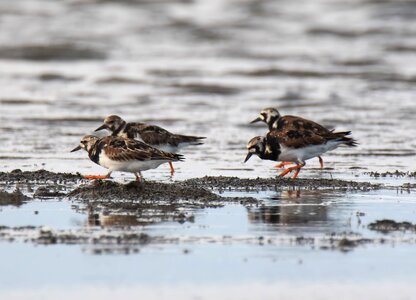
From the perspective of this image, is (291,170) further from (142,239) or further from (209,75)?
(209,75)

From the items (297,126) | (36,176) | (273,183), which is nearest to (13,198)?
(36,176)

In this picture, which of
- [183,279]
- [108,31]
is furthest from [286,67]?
[183,279]

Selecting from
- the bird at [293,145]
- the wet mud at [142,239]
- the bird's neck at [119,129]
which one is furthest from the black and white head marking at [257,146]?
the wet mud at [142,239]

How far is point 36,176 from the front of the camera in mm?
10211

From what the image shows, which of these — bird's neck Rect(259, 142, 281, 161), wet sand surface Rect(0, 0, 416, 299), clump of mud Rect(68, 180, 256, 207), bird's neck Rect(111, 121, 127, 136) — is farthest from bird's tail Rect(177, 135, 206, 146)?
clump of mud Rect(68, 180, 256, 207)

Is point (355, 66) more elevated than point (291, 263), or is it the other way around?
point (355, 66)

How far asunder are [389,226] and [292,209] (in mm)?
1114

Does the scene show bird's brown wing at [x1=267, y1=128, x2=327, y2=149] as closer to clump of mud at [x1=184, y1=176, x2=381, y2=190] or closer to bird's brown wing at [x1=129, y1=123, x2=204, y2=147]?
clump of mud at [x1=184, y1=176, x2=381, y2=190]

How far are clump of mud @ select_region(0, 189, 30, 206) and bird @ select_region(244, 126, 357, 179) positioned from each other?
2.69m

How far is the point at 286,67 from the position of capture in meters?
21.8

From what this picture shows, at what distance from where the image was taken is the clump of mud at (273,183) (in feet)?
32.5

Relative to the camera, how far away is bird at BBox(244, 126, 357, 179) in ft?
35.7

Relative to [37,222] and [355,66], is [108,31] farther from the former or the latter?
[37,222]

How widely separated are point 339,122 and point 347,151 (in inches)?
96.5
